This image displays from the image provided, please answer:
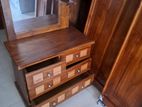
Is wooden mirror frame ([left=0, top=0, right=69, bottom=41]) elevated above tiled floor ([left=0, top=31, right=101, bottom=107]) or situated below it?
above

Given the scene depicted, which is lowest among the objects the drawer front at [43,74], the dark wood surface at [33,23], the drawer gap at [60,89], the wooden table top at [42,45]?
the drawer gap at [60,89]

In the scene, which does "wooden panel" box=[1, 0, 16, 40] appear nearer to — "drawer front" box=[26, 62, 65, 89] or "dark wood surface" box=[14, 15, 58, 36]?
"dark wood surface" box=[14, 15, 58, 36]

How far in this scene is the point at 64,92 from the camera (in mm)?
1305

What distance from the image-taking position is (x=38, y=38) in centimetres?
120

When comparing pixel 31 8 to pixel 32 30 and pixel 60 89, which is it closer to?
pixel 32 30

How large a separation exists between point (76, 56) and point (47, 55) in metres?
0.31

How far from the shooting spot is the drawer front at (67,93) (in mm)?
1224

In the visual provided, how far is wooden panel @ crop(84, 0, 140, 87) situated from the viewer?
3.68 ft

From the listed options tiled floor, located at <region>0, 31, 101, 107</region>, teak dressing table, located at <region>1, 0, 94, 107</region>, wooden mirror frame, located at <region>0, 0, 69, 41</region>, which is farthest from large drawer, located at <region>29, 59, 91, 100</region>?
wooden mirror frame, located at <region>0, 0, 69, 41</region>

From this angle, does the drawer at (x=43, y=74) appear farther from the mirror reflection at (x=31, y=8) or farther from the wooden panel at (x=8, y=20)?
the mirror reflection at (x=31, y=8)

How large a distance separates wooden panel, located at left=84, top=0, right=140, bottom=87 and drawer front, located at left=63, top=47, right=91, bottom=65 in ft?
0.52

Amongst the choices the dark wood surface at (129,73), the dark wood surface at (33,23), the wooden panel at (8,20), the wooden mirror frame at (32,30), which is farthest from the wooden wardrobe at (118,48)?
the wooden panel at (8,20)

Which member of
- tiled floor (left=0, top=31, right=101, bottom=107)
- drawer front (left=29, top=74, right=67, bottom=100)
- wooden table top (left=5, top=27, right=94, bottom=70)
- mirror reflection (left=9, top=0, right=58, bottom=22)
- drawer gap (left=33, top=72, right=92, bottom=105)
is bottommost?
tiled floor (left=0, top=31, right=101, bottom=107)

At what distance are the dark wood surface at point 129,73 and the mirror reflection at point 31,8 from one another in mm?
666
